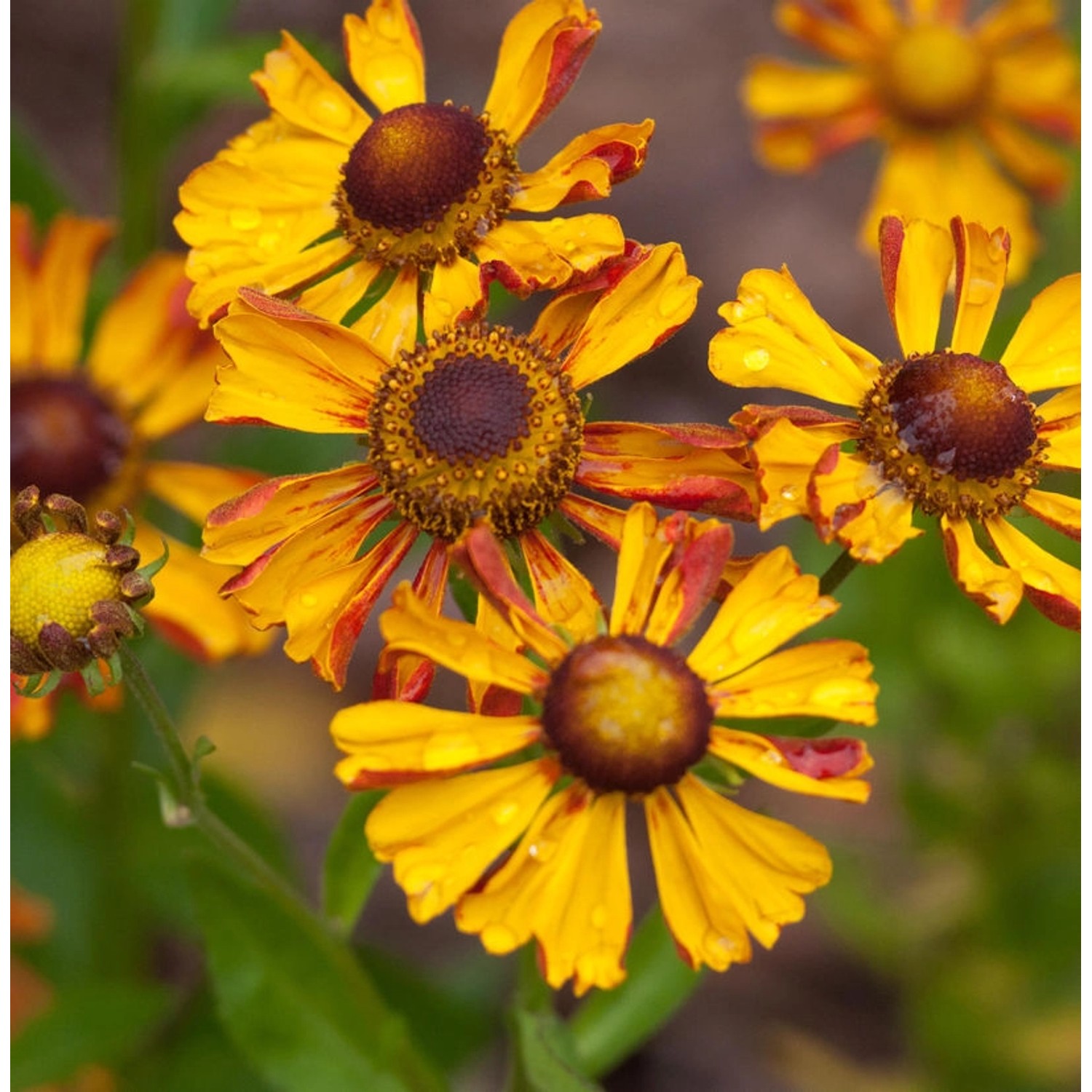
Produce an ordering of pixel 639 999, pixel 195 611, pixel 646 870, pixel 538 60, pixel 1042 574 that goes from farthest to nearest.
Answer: pixel 646 870
pixel 195 611
pixel 639 999
pixel 538 60
pixel 1042 574

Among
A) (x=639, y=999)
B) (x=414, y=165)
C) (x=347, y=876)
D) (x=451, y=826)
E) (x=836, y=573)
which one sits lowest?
(x=639, y=999)

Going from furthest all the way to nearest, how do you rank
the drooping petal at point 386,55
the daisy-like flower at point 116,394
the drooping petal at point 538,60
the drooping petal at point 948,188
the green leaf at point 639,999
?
1. the drooping petal at point 948,188
2. the daisy-like flower at point 116,394
3. the green leaf at point 639,999
4. the drooping petal at point 386,55
5. the drooping petal at point 538,60

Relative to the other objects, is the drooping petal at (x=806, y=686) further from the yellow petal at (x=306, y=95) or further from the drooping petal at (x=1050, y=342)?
the yellow petal at (x=306, y=95)

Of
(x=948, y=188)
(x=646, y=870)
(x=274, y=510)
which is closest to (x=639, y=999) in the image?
(x=274, y=510)

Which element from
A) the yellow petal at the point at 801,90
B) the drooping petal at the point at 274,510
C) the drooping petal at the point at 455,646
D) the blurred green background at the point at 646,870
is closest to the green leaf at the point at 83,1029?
the blurred green background at the point at 646,870

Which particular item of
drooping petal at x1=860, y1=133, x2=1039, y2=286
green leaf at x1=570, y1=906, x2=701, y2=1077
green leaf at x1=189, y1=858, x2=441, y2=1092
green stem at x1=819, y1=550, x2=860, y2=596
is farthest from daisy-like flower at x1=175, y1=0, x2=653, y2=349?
drooping petal at x1=860, y1=133, x2=1039, y2=286

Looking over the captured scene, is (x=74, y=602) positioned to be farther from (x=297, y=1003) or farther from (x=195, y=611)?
(x=195, y=611)
